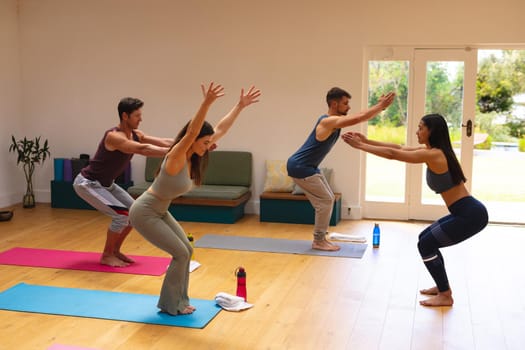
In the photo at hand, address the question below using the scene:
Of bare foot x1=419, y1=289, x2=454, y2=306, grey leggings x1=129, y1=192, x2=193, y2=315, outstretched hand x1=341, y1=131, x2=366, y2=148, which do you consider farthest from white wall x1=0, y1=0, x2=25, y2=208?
bare foot x1=419, y1=289, x2=454, y2=306

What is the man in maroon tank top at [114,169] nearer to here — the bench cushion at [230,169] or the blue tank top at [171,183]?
the blue tank top at [171,183]

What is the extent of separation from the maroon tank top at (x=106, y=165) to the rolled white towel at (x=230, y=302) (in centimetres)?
144

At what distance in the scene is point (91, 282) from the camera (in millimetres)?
4832

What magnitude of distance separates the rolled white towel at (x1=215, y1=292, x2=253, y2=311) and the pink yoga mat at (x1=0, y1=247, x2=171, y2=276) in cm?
93

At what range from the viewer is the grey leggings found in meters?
3.93

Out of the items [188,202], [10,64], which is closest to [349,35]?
[188,202]

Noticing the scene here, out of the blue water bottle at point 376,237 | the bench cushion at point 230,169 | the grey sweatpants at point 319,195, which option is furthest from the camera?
the bench cushion at point 230,169

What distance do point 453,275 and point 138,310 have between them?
2.54 metres

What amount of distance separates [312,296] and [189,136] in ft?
5.26

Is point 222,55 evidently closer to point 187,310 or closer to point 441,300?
point 187,310

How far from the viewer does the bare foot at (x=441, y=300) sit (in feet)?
14.2

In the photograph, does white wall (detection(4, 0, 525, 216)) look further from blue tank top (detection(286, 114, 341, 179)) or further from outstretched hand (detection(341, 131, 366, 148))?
outstretched hand (detection(341, 131, 366, 148))

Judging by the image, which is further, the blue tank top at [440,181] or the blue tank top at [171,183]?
the blue tank top at [440,181]

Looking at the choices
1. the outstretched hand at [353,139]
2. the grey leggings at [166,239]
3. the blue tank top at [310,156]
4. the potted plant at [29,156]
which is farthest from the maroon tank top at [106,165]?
the potted plant at [29,156]
